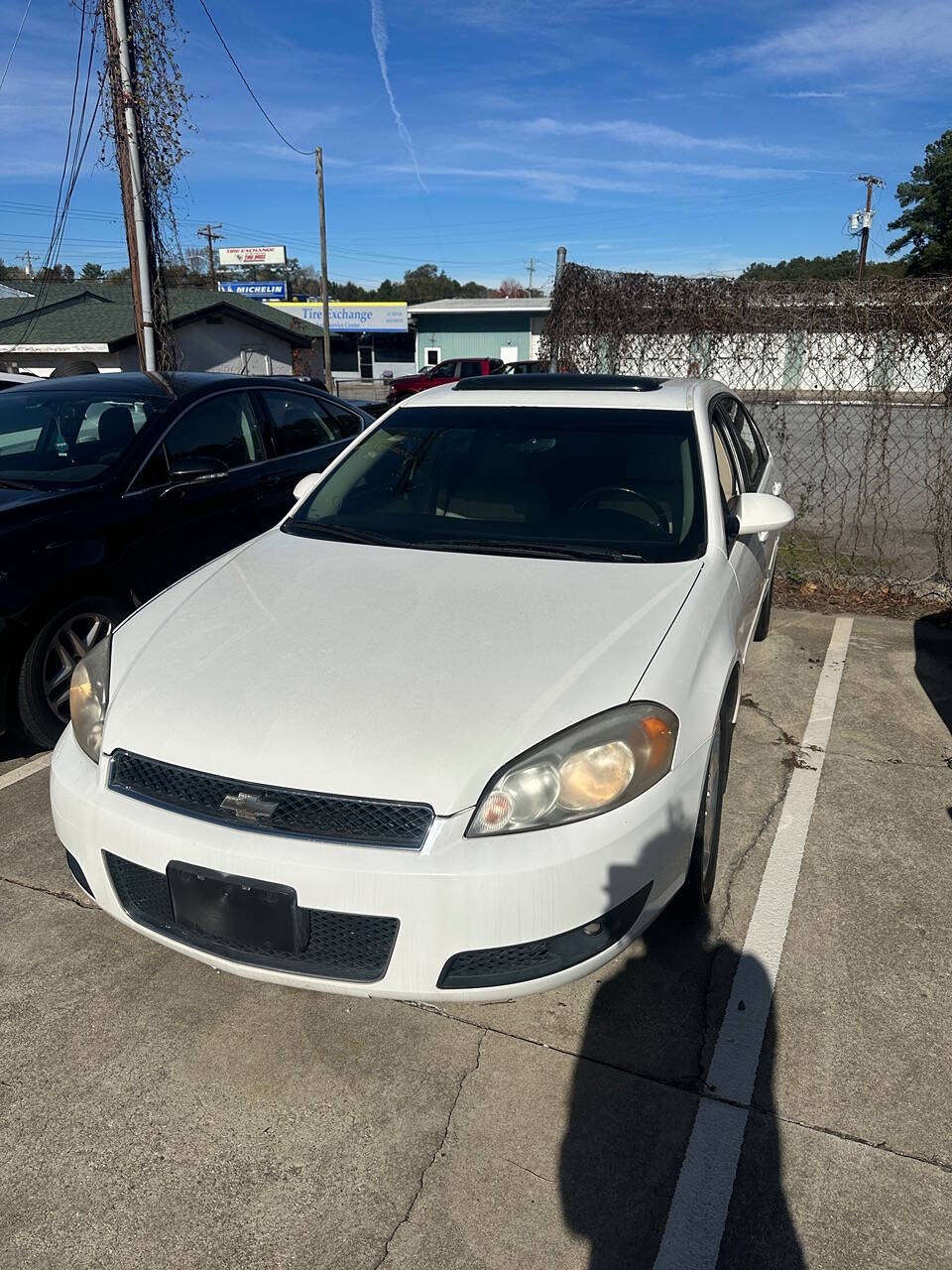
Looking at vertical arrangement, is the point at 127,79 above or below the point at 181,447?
above

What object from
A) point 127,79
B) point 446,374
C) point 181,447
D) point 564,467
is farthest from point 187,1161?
point 446,374

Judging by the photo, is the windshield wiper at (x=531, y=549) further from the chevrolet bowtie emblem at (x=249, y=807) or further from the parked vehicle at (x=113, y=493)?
the parked vehicle at (x=113, y=493)

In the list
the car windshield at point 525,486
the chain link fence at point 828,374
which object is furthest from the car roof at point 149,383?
the chain link fence at point 828,374

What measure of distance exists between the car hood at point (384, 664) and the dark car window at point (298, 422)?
2839mm

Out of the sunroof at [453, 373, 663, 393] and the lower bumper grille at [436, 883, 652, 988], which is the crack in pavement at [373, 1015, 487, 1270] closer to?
the lower bumper grille at [436, 883, 652, 988]

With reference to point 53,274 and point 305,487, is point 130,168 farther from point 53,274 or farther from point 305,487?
point 53,274

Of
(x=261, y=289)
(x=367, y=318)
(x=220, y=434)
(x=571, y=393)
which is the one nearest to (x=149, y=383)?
(x=220, y=434)

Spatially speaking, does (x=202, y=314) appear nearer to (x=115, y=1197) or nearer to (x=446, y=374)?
(x=446, y=374)

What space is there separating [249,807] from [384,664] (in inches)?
20.8

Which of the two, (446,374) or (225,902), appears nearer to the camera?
(225,902)

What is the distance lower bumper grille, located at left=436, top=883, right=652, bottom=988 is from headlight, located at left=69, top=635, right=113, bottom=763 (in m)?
1.11

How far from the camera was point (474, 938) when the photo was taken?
6.53 ft

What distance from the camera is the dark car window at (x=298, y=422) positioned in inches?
224

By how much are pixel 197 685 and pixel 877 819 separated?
2701 mm
